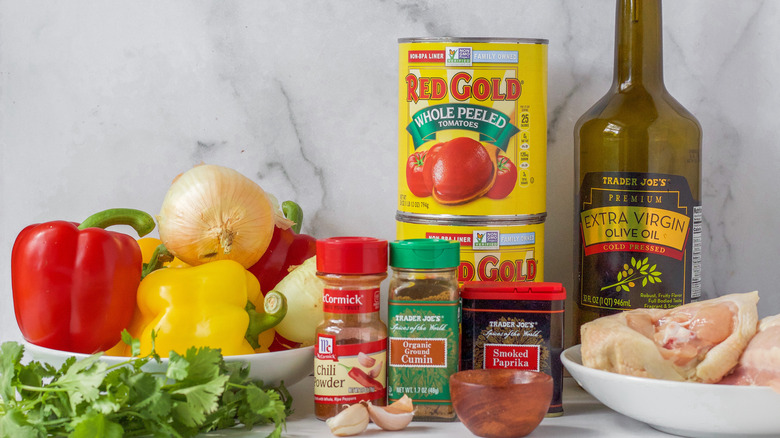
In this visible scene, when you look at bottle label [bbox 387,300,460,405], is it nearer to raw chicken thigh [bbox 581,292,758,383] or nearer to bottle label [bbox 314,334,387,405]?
bottle label [bbox 314,334,387,405]

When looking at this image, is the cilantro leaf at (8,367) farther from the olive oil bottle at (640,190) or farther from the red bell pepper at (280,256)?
the olive oil bottle at (640,190)

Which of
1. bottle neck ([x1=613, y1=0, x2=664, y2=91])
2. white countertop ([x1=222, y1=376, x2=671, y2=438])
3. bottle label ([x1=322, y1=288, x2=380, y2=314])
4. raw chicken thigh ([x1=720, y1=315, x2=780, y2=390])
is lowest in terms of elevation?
white countertop ([x1=222, y1=376, x2=671, y2=438])

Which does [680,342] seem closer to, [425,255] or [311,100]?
[425,255]

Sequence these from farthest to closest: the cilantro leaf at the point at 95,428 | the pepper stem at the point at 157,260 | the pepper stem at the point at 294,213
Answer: the pepper stem at the point at 294,213 < the pepper stem at the point at 157,260 < the cilantro leaf at the point at 95,428

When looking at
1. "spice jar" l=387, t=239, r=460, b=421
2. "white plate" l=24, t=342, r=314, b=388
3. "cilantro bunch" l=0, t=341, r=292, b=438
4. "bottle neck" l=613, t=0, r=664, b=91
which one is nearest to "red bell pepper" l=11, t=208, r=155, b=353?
"white plate" l=24, t=342, r=314, b=388

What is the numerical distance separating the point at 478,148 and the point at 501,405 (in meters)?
0.35

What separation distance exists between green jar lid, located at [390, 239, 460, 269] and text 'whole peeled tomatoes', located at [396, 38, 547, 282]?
108 millimetres

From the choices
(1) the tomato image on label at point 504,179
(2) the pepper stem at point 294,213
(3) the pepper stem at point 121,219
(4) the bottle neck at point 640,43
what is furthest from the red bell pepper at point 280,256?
(4) the bottle neck at point 640,43

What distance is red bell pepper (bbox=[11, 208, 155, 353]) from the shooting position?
0.99m

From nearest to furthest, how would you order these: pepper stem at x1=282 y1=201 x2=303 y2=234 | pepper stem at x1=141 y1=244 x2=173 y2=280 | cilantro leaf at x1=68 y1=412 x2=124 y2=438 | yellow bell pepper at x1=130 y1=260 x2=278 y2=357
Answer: cilantro leaf at x1=68 y1=412 x2=124 y2=438 < yellow bell pepper at x1=130 y1=260 x2=278 y2=357 < pepper stem at x1=141 y1=244 x2=173 y2=280 < pepper stem at x1=282 y1=201 x2=303 y2=234

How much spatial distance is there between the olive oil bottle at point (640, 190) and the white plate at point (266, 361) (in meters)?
0.41

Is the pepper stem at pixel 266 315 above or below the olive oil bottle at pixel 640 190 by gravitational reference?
below

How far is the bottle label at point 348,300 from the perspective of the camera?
36.1 inches

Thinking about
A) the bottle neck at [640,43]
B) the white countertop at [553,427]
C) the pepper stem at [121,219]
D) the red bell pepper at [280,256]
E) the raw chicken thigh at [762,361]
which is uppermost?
the bottle neck at [640,43]
